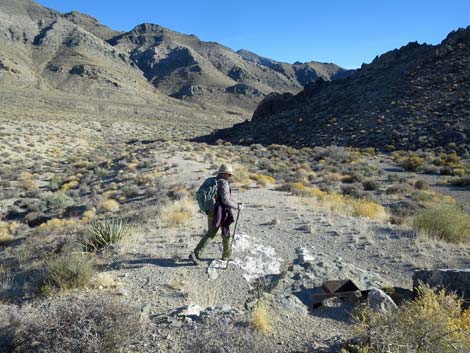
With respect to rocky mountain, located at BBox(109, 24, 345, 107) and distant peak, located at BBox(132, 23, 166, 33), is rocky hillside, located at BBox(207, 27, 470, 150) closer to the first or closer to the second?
rocky mountain, located at BBox(109, 24, 345, 107)

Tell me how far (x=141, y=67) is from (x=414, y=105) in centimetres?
13207

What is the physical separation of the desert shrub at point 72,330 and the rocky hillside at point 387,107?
32024 millimetres

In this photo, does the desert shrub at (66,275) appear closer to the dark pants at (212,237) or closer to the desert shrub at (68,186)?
the dark pants at (212,237)

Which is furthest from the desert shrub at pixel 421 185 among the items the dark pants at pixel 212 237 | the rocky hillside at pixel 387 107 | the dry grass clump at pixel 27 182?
the dry grass clump at pixel 27 182

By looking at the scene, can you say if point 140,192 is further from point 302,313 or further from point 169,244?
point 302,313

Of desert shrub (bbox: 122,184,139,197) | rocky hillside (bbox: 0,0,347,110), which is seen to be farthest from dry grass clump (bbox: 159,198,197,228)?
rocky hillside (bbox: 0,0,347,110)

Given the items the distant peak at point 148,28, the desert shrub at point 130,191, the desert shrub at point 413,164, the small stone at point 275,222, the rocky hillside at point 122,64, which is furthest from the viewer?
the distant peak at point 148,28

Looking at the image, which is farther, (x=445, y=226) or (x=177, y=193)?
(x=177, y=193)

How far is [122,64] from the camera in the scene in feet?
433

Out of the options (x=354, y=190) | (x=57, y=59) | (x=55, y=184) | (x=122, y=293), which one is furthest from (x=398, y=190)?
(x=57, y=59)

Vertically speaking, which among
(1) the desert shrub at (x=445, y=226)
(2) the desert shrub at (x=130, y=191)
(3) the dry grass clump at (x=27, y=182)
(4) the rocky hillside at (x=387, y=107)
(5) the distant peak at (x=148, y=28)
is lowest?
(3) the dry grass clump at (x=27, y=182)

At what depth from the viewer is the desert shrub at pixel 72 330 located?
347cm

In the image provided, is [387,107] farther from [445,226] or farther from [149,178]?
[445,226]

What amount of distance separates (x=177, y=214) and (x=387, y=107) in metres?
35.9
